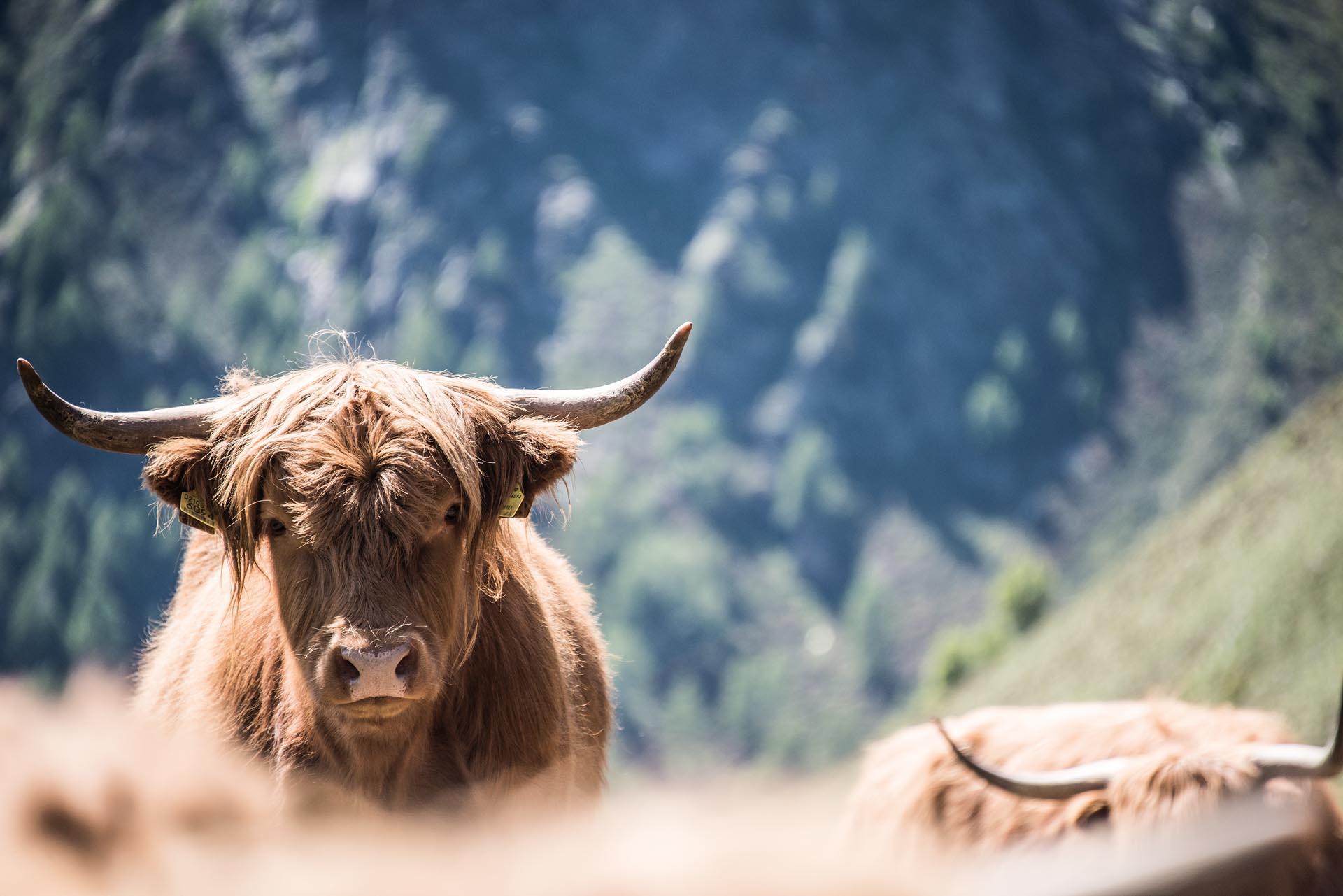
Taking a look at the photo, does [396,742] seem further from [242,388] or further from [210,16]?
[210,16]

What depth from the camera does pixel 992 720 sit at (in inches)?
239

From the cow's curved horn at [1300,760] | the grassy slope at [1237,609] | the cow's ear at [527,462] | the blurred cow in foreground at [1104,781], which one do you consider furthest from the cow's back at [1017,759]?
the grassy slope at [1237,609]

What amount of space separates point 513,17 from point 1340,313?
475 feet

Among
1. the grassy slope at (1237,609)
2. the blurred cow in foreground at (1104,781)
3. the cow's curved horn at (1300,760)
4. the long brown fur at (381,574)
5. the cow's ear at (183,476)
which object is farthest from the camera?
the grassy slope at (1237,609)

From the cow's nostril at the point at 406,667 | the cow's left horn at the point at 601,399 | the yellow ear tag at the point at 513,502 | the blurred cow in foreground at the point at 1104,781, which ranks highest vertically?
the cow's left horn at the point at 601,399

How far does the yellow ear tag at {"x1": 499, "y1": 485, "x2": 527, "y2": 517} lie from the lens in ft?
12.1

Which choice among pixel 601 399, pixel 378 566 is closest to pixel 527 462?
pixel 601 399

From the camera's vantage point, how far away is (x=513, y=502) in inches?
146

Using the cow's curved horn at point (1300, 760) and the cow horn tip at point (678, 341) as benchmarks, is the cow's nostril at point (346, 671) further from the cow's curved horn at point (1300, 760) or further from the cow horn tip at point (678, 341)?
the cow's curved horn at point (1300, 760)

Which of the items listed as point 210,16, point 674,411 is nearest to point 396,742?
point 674,411

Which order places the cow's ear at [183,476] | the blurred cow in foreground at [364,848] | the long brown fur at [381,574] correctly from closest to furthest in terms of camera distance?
the blurred cow in foreground at [364,848] → the long brown fur at [381,574] → the cow's ear at [183,476]

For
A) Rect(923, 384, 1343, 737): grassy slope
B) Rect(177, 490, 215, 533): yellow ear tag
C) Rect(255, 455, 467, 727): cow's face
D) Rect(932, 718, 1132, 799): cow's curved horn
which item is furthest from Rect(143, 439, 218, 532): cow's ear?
Rect(923, 384, 1343, 737): grassy slope

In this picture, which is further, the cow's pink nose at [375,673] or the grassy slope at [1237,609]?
the grassy slope at [1237,609]

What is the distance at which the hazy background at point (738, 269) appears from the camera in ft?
416
